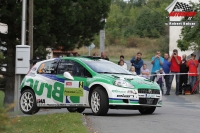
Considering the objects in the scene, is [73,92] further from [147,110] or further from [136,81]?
[147,110]

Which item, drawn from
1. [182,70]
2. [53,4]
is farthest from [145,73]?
[53,4]

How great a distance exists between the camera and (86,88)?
16000 millimetres

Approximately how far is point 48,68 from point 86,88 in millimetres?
1861

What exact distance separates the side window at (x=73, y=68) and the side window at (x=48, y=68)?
8.4 inches

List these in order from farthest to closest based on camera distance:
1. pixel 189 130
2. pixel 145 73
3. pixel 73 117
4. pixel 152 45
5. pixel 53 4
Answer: pixel 152 45 < pixel 53 4 < pixel 145 73 < pixel 73 117 < pixel 189 130

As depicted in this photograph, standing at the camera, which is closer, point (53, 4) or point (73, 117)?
point (73, 117)

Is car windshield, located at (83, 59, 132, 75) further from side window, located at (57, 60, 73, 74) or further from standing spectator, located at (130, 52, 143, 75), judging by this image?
standing spectator, located at (130, 52, 143, 75)

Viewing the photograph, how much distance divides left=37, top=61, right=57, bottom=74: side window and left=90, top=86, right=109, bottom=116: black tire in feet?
6.23

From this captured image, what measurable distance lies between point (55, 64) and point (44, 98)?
95 centimetres

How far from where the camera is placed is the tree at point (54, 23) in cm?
2898

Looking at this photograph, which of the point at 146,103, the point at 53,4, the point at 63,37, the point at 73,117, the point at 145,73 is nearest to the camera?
the point at 73,117

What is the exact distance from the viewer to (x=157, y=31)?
93625mm

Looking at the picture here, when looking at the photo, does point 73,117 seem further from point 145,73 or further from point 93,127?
point 145,73

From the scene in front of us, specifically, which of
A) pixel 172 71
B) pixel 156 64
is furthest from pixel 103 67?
pixel 172 71
